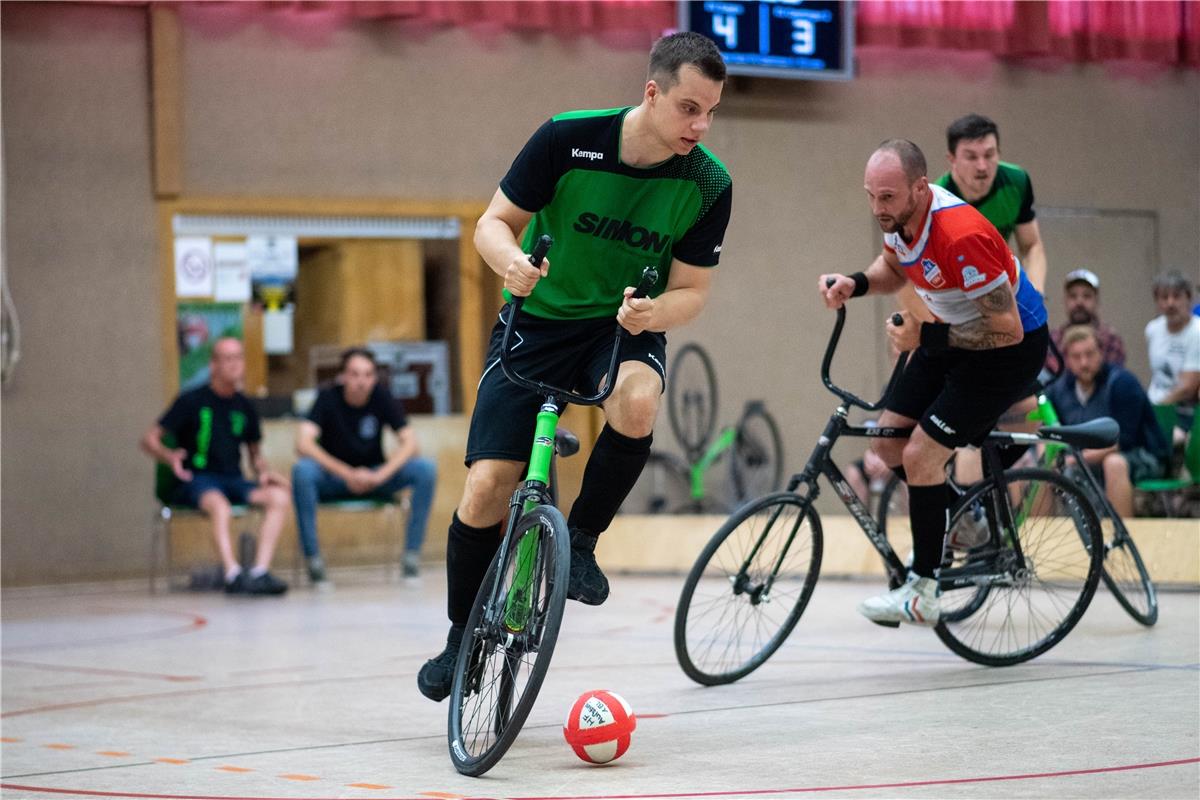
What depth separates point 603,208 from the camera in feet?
13.0

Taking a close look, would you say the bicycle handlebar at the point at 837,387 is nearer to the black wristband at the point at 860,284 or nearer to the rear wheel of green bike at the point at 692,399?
the black wristband at the point at 860,284

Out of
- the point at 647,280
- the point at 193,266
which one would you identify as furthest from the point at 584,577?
the point at 193,266

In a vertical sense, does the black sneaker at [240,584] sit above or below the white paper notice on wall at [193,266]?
below

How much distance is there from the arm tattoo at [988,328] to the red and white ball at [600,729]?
1.84m

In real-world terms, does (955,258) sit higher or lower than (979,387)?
higher

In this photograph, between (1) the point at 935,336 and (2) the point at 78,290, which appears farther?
(2) the point at 78,290

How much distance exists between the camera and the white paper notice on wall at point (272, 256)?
11.1 m

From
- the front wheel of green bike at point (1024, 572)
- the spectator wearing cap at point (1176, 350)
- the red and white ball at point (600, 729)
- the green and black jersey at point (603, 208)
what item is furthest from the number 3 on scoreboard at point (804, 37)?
the red and white ball at point (600, 729)

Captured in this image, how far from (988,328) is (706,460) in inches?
273

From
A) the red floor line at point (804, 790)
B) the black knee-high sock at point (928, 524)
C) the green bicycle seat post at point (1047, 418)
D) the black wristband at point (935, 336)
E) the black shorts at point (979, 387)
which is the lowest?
the red floor line at point (804, 790)

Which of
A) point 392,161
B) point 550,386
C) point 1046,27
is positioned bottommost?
point 550,386

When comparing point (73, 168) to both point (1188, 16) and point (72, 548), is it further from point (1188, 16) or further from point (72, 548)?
point (1188, 16)

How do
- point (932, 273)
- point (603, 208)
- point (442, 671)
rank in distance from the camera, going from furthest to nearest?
1. point (932, 273)
2. point (442, 671)
3. point (603, 208)

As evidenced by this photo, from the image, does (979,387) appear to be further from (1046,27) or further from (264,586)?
(1046,27)
